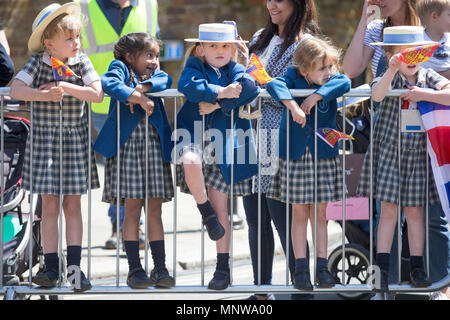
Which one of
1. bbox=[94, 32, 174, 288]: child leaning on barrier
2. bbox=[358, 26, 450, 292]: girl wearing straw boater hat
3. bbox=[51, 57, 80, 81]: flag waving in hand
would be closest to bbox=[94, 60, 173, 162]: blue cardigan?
bbox=[94, 32, 174, 288]: child leaning on barrier

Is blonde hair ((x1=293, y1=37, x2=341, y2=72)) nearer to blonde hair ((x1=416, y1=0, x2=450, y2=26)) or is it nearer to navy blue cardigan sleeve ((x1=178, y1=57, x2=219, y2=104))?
navy blue cardigan sleeve ((x1=178, y1=57, x2=219, y2=104))

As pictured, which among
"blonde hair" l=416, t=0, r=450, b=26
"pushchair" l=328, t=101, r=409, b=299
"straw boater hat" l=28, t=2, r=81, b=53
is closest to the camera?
"straw boater hat" l=28, t=2, r=81, b=53

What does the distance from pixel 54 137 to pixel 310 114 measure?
1518 mm

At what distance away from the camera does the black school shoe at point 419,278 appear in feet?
17.8

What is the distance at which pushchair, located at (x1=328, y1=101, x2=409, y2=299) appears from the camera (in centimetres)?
617

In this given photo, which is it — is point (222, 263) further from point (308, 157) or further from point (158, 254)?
point (308, 157)

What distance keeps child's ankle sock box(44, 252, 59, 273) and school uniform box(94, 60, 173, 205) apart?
0.50 metres

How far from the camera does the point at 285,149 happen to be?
5.38 metres

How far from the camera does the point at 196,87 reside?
16.9ft

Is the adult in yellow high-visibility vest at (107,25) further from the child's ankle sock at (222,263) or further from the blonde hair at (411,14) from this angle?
the blonde hair at (411,14)

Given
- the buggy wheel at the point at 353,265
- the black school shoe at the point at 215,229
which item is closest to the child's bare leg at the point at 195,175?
the black school shoe at the point at 215,229

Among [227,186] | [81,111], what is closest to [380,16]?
[227,186]

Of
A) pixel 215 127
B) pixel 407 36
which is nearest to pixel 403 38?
pixel 407 36
